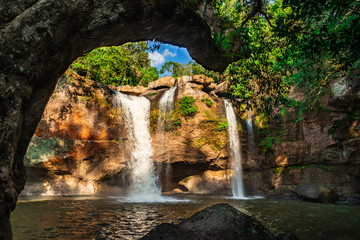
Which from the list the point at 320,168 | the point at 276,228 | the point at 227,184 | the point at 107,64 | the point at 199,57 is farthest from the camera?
the point at 107,64

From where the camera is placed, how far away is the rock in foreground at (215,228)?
3580 mm

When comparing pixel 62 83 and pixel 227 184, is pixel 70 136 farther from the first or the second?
pixel 227 184

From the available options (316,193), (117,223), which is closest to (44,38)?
(117,223)

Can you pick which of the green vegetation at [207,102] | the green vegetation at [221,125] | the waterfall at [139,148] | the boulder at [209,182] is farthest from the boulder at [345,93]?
the waterfall at [139,148]

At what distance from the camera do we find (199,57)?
4.63 m

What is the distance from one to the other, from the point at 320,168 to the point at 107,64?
17.9 metres

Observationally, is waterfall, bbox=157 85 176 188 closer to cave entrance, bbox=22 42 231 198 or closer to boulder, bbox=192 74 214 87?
cave entrance, bbox=22 42 231 198

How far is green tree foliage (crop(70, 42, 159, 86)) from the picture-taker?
16.6 m

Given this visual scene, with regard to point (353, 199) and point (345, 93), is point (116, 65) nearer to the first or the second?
point (345, 93)

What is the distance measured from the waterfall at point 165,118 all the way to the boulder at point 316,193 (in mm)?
8306

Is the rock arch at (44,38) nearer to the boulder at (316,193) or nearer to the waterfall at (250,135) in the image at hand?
the boulder at (316,193)

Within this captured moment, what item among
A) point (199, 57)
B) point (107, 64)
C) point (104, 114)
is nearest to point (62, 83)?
point (104, 114)

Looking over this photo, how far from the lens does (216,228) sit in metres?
3.90

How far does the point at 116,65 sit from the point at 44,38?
19.5 m
